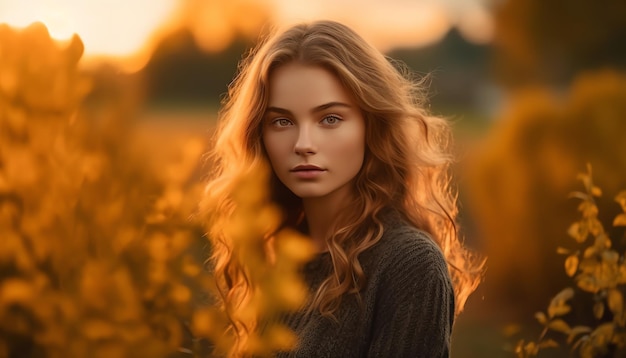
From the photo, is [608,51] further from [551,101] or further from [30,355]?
[30,355]

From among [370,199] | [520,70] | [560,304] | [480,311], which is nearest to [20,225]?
[370,199]

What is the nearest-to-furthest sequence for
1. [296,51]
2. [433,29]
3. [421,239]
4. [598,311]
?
[421,239] < [296,51] < [598,311] < [433,29]

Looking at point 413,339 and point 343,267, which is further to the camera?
point 343,267

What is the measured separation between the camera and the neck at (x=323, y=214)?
2.03 metres

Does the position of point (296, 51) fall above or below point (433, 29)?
below

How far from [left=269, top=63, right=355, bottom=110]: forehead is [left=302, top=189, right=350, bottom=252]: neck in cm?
26

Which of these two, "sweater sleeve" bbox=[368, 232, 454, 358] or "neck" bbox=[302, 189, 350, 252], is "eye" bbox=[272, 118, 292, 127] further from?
"sweater sleeve" bbox=[368, 232, 454, 358]

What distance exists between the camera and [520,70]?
8359 millimetres

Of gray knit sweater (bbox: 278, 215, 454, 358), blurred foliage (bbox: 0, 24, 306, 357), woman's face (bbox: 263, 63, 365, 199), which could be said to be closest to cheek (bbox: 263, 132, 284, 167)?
woman's face (bbox: 263, 63, 365, 199)

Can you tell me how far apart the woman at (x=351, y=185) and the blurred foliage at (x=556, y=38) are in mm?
6218

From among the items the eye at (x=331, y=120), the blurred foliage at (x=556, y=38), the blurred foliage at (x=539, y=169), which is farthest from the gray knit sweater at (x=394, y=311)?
the blurred foliage at (x=556, y=38)

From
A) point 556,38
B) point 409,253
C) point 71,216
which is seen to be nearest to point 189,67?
point 556,38

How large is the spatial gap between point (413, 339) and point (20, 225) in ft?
2.70

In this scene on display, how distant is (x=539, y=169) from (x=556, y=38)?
3353 millimetres
